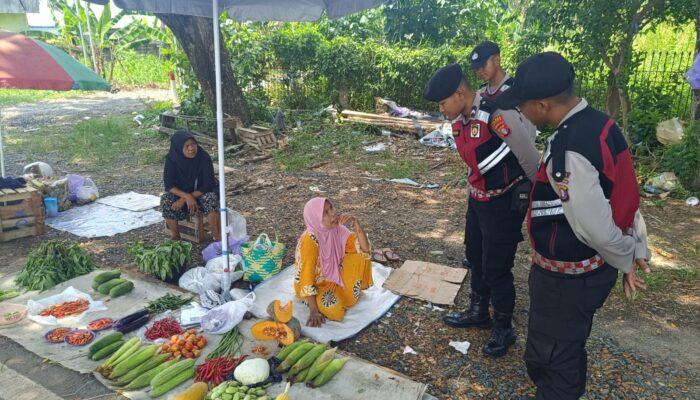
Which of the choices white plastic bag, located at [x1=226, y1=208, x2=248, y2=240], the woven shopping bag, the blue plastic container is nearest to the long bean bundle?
the woven shopping bag

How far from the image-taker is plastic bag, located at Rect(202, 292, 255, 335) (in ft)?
12.3

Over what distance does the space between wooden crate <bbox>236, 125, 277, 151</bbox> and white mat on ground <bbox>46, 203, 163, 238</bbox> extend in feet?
11.5

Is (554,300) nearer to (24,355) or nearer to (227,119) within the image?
(24,355)

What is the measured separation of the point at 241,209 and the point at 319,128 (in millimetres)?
4969

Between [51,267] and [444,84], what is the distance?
3934mm

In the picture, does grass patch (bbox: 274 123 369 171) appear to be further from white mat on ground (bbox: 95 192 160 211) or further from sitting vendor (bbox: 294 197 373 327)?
sitting vendor (bbox: 294 197 373 327)

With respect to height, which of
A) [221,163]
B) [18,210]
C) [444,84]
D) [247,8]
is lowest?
[18,210]

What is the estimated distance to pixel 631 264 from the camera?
7.59 feet

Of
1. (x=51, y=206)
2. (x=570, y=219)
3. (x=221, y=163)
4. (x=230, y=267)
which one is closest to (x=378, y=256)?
(x=230, y=267)

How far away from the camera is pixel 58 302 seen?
4.15m

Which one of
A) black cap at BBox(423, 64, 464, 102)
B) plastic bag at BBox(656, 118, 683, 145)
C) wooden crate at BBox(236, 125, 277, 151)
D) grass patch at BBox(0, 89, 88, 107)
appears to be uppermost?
black cap at BBox(423, 64, 464, 102)

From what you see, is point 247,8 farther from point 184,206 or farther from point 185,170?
point 184,206

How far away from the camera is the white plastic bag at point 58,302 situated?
12.8ft

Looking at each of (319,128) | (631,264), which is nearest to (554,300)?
(631,264)
